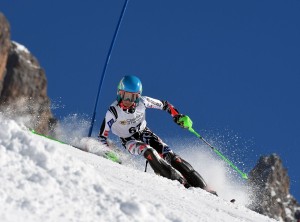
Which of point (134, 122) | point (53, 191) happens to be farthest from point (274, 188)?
point (53, 191)

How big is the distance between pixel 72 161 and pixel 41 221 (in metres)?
0.90

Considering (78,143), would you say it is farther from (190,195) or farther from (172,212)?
(172,212)

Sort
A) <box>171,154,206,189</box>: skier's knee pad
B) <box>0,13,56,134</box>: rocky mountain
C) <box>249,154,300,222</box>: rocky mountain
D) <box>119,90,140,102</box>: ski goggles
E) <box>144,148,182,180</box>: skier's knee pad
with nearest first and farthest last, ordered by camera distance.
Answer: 1. <box>144,148,182,180</box>: skier's knee pad
2. <box>171,154,206,189</box>: skier's knee pad
3. <box>119,90,140,102</box>: ski goggles
4. <box>0,13,56,134</box>: rocky mountain
5. <box>249,154,300,222</box>: rocky mountain

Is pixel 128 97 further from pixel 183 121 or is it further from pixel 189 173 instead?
pixel 189 173

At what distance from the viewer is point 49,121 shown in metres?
100

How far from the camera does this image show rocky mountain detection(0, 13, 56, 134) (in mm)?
92750

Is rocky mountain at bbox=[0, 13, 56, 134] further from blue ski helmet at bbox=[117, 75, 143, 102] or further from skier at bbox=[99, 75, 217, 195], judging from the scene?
blue ski helmet at bbox=[117, 75, 143, 102]

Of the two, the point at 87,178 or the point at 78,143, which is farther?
the point at 78,143

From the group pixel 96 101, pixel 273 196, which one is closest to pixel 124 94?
pixel 96 101

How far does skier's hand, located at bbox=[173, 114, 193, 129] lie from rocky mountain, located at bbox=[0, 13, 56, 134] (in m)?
83.3

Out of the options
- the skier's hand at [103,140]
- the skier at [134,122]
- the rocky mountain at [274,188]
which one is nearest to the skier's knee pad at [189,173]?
the skier at [134,122]

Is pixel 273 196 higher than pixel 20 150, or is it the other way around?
pixel 20 150

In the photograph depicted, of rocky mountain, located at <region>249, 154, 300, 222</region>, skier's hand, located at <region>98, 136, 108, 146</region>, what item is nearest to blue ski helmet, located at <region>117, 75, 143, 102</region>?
skier's hand, located at <region>98, 136, 108, 146</region>

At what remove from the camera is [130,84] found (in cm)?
943
